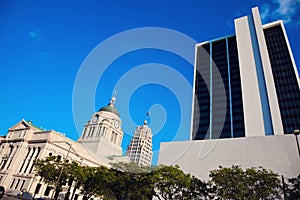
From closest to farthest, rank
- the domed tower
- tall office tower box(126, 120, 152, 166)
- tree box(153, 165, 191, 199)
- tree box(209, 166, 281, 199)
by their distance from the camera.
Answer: tree box(209, 166, 281, 199)
tree box(153, 165, 191, 199)
the domed tower
tall office tower box(126, 120, 152, 166)

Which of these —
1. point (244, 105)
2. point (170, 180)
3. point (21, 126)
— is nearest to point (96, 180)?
point (170, 180)

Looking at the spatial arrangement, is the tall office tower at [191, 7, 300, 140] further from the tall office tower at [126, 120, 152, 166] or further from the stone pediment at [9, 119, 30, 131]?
the tall office tower at [126, 120, 152, 166]

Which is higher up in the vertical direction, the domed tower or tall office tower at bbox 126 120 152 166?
tall office tower at bbox 126 120 152 166

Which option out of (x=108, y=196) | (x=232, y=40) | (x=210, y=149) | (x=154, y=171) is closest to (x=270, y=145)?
(x=210, y=149)

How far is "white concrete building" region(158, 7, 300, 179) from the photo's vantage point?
38.4 m

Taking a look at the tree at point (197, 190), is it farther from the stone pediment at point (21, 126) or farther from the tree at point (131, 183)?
the stone pediment at point (21, 126)

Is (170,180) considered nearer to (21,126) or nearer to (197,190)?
(197,190)

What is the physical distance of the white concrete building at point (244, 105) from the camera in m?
38.4

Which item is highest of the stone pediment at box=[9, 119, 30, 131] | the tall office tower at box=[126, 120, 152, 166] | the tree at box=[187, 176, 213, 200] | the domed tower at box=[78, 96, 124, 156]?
the tall office tower at box=[126, 120, 152, 166]

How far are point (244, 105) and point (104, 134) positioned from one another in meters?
53.7

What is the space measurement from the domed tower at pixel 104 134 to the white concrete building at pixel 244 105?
3376 centimetres

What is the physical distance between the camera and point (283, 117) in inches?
2527

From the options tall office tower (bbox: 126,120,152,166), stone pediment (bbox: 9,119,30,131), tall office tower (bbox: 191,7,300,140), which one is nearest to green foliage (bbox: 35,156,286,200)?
stone pediment (bbox: 9,119,30,131)

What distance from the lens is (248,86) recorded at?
69.9m
